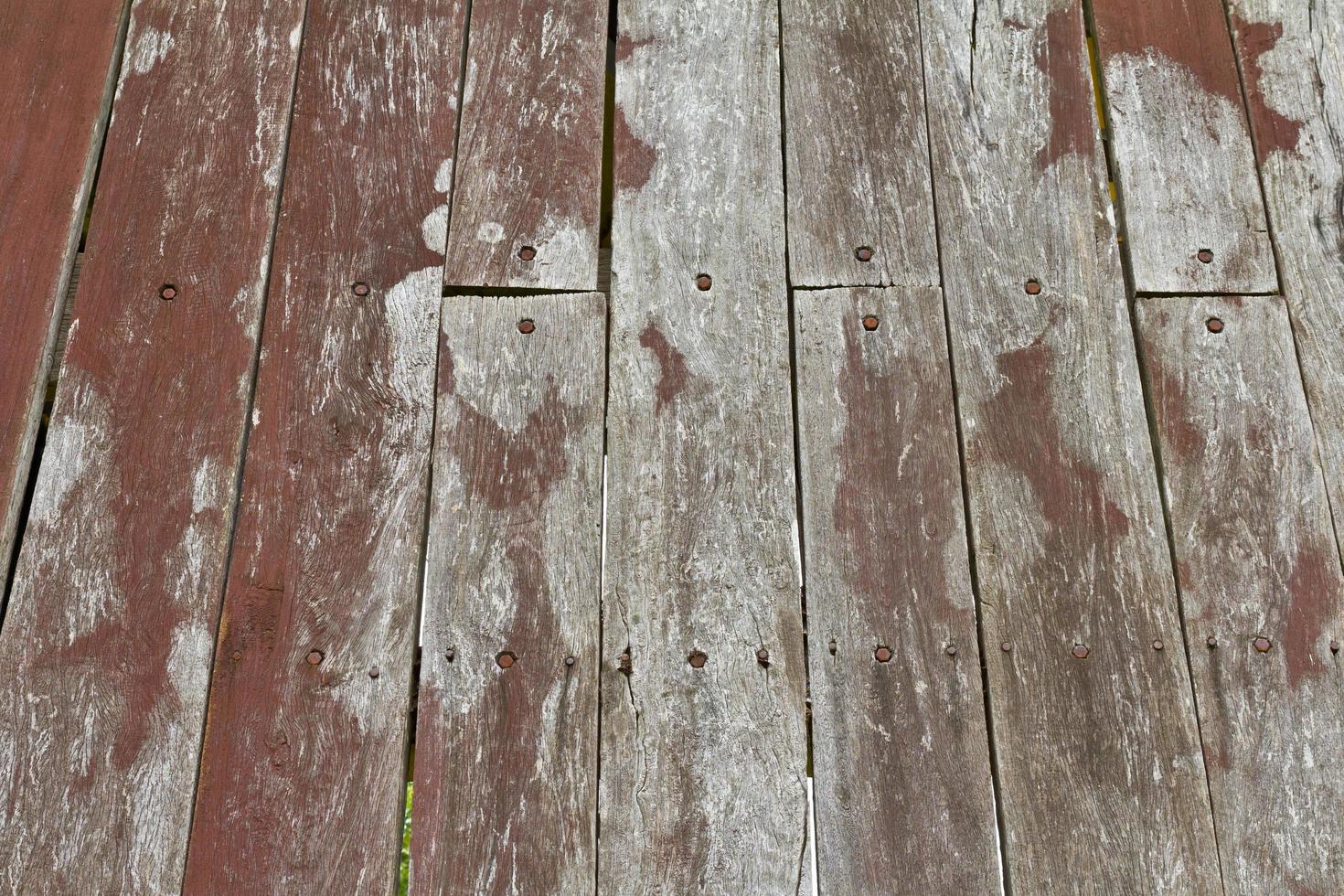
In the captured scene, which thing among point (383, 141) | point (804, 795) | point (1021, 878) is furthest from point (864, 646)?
point (383, 141)

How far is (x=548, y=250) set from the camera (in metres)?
1.50

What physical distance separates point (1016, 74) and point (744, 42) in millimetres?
429

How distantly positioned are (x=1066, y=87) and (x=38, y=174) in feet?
5.18

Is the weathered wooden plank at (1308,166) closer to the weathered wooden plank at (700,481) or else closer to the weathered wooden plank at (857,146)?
the weathered wooden plank at (857,146)

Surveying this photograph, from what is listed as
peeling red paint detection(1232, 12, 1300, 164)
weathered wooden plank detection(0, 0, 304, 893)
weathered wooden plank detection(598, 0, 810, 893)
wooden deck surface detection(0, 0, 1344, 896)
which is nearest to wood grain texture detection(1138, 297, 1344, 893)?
wooden deck surface detection(0, 0, 1344, 896)

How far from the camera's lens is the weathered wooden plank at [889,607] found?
1.29 meters

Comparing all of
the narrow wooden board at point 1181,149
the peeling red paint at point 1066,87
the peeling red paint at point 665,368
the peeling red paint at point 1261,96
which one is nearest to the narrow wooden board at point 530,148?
the peeling red paint at point 665,368

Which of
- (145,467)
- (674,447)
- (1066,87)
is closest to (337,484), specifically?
(145,467)

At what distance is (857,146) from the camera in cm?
155

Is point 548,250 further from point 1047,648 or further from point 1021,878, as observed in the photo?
point 1021,878

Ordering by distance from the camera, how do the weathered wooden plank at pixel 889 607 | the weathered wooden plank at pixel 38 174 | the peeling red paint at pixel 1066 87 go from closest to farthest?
the weathered wooden plank at pixel 889 607 < the weathered wooden plank at pixel 38 174 < the peeling red paint at pixel 1066 87

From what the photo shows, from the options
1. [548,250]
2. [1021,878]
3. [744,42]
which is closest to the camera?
[1021,878]

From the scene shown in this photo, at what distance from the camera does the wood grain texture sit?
4.25 feet

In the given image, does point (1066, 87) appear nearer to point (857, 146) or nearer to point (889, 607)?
point (857, 146)
